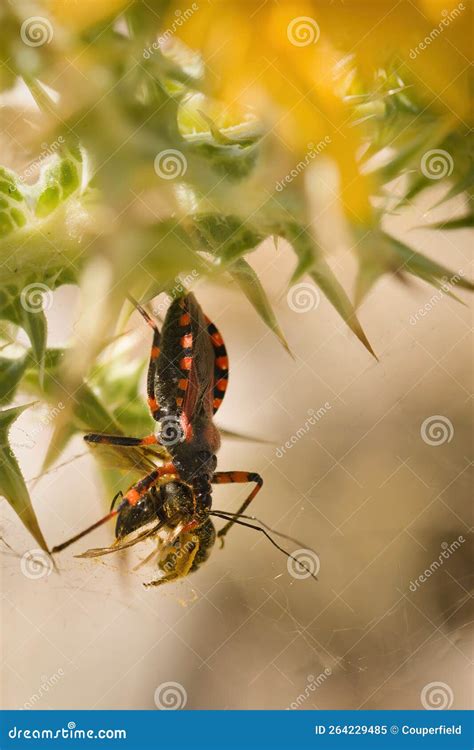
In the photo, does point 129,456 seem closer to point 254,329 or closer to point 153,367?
point 153,367

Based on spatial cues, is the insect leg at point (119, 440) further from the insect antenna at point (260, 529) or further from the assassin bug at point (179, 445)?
the insect antenna at point (260, 529)

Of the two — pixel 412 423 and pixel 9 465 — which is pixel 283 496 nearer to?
pixel 412 423

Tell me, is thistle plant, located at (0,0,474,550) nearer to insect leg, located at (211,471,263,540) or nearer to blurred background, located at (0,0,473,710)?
blurred background, located at (0,0,473,710)

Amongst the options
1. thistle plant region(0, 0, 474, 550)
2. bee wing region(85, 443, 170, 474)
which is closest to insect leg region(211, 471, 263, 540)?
bee wing region(85, 443, 170, 474)

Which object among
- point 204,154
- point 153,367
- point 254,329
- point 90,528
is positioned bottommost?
point 90,528

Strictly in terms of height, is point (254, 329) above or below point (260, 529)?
above

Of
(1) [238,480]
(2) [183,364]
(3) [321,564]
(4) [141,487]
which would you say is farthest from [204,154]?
(3) [321,564]

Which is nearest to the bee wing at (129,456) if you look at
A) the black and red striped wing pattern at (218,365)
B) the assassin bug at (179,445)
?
the assassin bug at (179,445)
